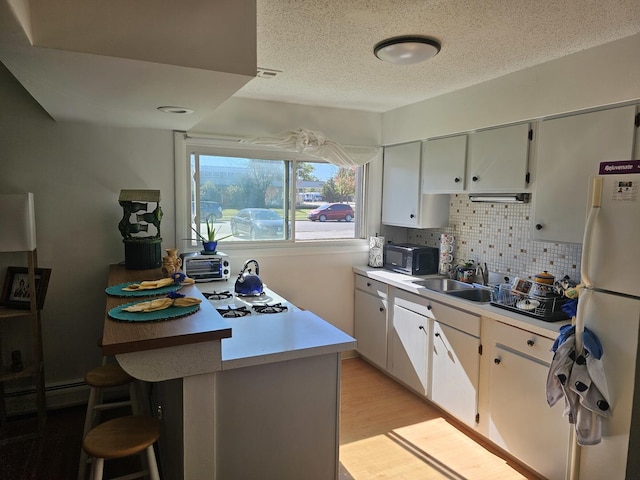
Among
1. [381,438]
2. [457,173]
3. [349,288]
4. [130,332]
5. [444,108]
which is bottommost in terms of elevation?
[381,438]

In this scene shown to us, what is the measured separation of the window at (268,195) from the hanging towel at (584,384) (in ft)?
7.64

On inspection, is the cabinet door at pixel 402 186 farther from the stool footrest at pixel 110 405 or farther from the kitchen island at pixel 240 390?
the stool footrest at pixel 110 405

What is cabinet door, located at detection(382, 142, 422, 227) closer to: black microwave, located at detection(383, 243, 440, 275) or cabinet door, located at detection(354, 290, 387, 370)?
black microwave, located at detection(383, 243, 440, 275)

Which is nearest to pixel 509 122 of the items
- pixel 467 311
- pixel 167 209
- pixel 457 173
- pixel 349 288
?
pixel 457 173

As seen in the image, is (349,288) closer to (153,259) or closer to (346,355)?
(346,355)

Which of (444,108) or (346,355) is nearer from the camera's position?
(444,108)

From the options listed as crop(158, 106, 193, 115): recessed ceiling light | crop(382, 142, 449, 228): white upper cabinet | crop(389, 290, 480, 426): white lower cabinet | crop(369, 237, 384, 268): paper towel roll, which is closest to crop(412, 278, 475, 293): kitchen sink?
crop(389, 290, 480, 426): white lower cabinet

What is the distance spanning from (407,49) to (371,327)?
7.90 feet

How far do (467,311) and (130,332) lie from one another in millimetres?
2068

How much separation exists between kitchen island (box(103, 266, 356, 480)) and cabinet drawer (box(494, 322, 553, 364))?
1.15 m

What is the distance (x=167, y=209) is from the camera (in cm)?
327

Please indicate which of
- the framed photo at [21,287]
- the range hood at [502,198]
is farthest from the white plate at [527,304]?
the framed photo at [21,287]

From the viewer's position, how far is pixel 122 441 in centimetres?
162

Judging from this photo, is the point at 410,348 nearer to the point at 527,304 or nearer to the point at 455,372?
the point at 455,372
